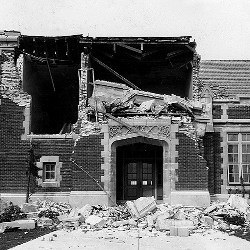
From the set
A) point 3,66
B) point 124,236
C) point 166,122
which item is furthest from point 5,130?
point 124,236

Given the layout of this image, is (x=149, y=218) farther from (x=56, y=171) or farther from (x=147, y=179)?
(x=56, y=171)

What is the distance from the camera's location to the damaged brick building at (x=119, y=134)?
2073 centimetres

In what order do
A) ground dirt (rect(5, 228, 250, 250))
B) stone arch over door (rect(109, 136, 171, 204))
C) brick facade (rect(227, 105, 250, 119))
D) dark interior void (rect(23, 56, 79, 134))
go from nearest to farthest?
1. ground dirt (rect(5, 228, 250, 250))
2. stone arch over door (rect(109, 136, 171, 204))
3. brick facade (rect(227, 105, 250, 119))
4. dark interior void (rect(23, 56, 79, 134))

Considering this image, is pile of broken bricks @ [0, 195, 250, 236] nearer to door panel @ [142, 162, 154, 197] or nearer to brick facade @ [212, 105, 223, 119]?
door panel @ [142, 162, 154, 197]

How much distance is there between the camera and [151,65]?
26.2 m

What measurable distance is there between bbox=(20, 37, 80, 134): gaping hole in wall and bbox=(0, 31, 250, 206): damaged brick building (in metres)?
0.08

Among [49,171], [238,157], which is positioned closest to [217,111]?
[238,157]

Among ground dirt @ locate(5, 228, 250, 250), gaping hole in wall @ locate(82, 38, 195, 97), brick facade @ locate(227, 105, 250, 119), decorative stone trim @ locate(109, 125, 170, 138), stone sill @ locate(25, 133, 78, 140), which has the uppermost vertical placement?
gaping hole in wall @ locate(82, 38, 195, 97)

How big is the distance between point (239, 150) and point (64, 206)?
25.8ft

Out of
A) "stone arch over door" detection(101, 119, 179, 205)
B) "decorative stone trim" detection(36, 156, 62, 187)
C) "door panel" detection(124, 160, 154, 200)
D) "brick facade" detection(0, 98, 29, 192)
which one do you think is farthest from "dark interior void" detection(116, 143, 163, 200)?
"brick facade" detection(0, 98, 29, 192)

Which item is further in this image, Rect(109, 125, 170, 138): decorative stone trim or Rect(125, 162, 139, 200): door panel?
Rect(125, 162, 139, 200): door panel

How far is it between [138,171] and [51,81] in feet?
25.4

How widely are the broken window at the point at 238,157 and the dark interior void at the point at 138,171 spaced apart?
309 cm

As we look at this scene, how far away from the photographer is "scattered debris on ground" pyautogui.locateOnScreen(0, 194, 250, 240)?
16.1 metres
